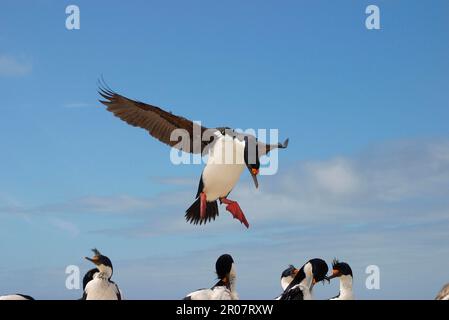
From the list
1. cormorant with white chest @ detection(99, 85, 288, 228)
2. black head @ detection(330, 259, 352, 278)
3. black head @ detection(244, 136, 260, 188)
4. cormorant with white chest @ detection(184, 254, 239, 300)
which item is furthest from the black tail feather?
cormorant with white chest @ detection(184, 254, 239, 300)

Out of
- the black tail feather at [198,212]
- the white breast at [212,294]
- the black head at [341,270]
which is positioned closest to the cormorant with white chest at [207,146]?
the black tail feather at [198,212]

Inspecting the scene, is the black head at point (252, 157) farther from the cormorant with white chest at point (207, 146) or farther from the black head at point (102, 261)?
the black head at point (102, 261)

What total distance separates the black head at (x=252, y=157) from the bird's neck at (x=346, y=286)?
8.11 ft

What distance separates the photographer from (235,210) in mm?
13305

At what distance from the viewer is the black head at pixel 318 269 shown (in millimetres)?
9609

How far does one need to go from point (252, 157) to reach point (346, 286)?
10.00 ft

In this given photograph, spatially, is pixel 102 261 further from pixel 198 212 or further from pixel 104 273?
pixel 198 212

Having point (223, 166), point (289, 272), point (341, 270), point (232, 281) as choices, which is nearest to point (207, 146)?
point (223, 166)

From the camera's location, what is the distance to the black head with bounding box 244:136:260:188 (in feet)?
41.4
